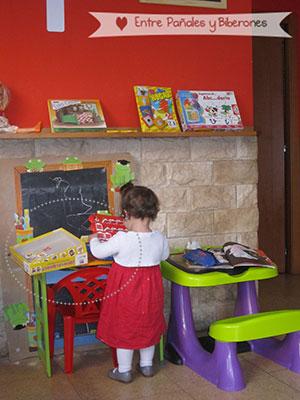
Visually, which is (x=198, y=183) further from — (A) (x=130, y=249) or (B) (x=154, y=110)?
(A) (x=130, y=249)

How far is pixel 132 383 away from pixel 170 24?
1.94m

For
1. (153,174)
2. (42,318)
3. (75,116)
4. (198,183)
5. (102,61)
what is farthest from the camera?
(198,183)

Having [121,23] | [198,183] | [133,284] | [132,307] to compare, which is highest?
[121,23]

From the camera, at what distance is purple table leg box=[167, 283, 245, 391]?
250cm

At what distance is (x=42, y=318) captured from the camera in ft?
8.94

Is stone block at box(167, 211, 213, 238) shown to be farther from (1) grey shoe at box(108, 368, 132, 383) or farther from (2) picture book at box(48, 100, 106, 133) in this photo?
(1) grey shoe at box(108, 368, 132, 383)

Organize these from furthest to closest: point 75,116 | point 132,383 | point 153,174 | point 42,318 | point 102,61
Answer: point 153,174 → point 102,61 → point 75,116 → point 42,318 → point 132,383

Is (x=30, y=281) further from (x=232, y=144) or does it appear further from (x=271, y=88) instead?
(x=271, y=88)

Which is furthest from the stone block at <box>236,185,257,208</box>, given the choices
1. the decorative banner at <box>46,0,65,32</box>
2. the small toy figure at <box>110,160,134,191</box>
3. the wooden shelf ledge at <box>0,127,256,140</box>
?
the decorative banner at <box>46,0,65,32</box>

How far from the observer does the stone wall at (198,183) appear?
3.01m

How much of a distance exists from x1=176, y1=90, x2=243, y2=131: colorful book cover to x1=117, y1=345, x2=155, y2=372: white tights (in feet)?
3.99

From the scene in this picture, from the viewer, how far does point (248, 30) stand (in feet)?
10.9

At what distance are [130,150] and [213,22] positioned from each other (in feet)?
3.01

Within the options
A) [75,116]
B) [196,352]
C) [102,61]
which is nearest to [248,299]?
[196,352]
